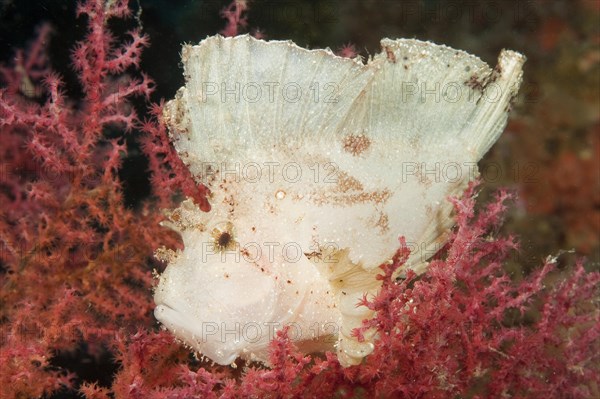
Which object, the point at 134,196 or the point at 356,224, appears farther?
the point at 134,196

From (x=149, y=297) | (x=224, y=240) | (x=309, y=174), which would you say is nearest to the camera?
(x=224, y=240)

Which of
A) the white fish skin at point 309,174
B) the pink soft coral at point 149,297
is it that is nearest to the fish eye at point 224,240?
the white fish skin at point 309,174

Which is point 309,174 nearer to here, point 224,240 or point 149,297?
point 224,240

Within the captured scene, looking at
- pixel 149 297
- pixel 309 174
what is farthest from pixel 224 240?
pixel 149 297

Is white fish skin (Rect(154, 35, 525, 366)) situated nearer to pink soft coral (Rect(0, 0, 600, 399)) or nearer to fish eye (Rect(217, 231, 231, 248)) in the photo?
fish eye (Rect(217, 231, 231, 248))

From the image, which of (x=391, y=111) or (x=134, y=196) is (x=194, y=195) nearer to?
(x=134, y=196)

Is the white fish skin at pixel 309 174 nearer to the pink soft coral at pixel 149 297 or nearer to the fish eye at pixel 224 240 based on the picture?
the fish eye at pixel 224 240

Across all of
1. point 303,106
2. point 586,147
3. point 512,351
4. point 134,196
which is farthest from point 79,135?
point 586,147

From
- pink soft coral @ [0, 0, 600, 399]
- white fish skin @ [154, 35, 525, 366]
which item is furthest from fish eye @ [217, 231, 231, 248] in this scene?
pink soft coral @ [0, 0, 600, 399]
